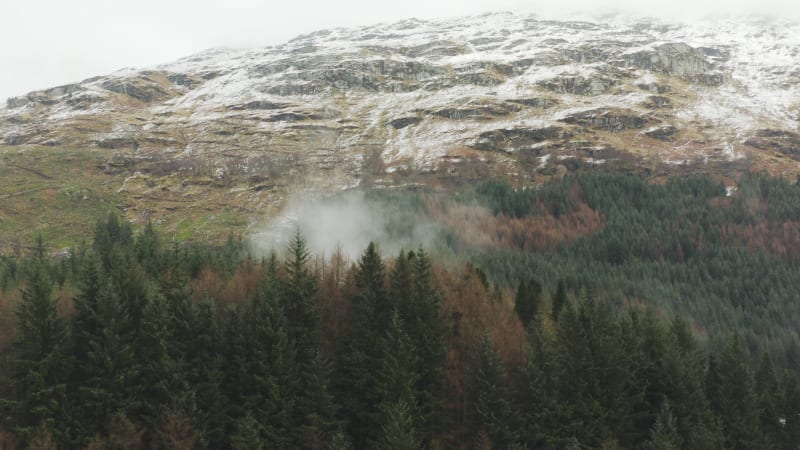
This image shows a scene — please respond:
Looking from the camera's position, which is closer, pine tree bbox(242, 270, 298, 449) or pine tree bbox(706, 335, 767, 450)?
pine tree bbox(242, 270, 298, 449)

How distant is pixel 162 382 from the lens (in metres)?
58.7

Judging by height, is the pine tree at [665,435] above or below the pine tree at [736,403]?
above

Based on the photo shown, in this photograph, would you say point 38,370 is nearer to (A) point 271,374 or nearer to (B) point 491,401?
(A) point 271,374

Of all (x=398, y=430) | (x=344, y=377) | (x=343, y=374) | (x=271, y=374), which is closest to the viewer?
(x=398, y=430)

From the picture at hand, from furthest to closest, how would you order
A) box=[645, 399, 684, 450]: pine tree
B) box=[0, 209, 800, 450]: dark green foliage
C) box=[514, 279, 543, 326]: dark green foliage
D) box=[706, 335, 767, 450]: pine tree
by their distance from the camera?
box=[514, 279, 543, 326]: dark green foliage < box=[706, 335, 767, 450]: pine tree < box=[645, 399, 684, 450]: pine tree < box=[0, 209, 800, 450]: dark green foliage

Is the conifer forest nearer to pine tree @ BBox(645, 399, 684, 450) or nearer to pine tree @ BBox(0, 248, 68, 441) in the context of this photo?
pine tree @ BBox(0, 248, 68, 441)

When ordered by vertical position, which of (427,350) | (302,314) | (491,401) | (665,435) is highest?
(302,314)

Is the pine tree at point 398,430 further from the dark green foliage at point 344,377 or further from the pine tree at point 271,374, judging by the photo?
the pine tree at point 271,374

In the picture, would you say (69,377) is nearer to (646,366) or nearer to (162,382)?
(162,382)

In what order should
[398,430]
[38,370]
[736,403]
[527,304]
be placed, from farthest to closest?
[527,304] → [736,403] → [398,430] → [38,370]

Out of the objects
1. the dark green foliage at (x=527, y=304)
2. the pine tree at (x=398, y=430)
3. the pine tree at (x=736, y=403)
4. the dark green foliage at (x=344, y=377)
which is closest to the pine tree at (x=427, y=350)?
the dark green foliage at (x=344, y=377)

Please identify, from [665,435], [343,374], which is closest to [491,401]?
[343,374]

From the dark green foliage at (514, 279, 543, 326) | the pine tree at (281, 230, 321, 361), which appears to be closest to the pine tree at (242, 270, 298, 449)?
the pine tree at (281, 230, 321, 361)

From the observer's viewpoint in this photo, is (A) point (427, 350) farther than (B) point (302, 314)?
No
